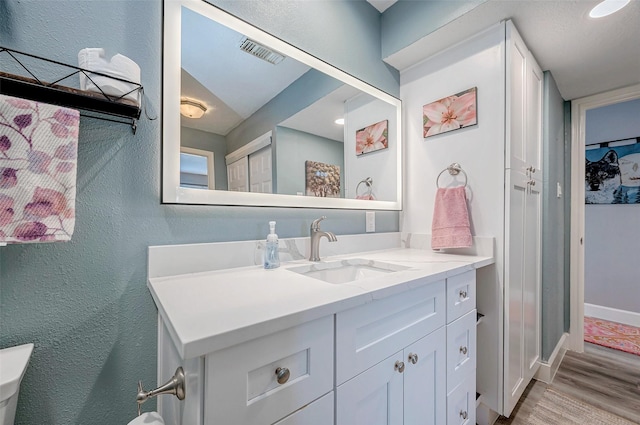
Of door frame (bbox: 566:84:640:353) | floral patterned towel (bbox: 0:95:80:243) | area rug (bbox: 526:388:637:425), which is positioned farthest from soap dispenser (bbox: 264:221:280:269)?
door frame (bbox: 566:84:640:353)

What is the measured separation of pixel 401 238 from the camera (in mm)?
1818

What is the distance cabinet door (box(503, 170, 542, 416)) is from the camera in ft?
4.55

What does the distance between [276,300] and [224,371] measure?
0.20 meters

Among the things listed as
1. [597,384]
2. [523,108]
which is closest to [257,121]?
[523,108]

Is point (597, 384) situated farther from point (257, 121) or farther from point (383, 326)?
point (257, 121)

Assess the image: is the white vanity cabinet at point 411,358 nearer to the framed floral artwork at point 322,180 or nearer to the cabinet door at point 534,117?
the framed floral artwork at point 322,180

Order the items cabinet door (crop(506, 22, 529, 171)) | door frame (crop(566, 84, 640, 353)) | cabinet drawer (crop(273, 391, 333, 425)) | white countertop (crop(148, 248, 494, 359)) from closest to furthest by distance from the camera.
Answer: white countertop (crop(148, 248, 494, 359)) < cabinet drawer (crop(273, 391, 333, 425)) < cabinet door (crop(506, 22, 529, 171)) < door frame (crop(566, 84, 640, 353))

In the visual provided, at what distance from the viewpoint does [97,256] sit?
0.82 metres

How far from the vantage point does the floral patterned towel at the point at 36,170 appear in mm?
617

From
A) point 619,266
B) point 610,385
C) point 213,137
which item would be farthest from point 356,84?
point 619,266

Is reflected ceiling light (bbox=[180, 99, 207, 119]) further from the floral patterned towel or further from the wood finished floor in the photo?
the wood finished floor

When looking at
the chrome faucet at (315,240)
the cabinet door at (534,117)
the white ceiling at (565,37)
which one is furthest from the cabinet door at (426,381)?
the white ceiling at (565,37)

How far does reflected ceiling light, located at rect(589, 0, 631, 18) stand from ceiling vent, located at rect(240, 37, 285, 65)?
58.5 inches

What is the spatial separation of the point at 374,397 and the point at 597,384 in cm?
204
